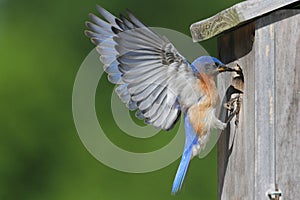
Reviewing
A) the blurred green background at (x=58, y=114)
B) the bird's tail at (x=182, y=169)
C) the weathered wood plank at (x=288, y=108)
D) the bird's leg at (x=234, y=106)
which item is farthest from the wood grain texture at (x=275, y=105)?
the blurred green background at (x=58, y=114)

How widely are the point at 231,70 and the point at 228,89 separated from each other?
0.12m

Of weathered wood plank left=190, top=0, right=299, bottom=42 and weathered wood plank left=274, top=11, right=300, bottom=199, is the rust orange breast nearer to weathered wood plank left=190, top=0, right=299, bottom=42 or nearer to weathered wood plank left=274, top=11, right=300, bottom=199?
weathered wood plank left=190, top=0, right=299, bottom=42

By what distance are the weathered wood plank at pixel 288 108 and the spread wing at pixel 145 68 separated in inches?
14.9

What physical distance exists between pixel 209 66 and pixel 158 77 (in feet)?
0.81

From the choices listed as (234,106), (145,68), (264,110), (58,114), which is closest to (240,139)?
(234,106)

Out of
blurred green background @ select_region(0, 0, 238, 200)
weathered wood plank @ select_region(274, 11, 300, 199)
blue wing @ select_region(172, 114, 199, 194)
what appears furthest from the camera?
blurred green background @ select_region(0, 0, 238, 200)

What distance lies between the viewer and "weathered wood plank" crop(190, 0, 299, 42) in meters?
2.69

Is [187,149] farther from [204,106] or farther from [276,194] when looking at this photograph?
[276,194]

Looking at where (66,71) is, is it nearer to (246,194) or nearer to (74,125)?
(74,125)

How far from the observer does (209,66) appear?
3080mm

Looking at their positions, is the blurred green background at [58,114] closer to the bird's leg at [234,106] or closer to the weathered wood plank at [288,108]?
the bird's leg at [234,106]

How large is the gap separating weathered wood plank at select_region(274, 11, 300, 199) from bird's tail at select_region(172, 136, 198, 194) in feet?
1.35

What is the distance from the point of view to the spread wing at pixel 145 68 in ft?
9.34

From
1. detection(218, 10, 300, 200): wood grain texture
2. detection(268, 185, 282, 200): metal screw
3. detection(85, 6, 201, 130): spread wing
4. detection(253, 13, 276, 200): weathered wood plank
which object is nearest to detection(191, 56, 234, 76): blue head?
detection(85, 6, 201, 130): spread wing
